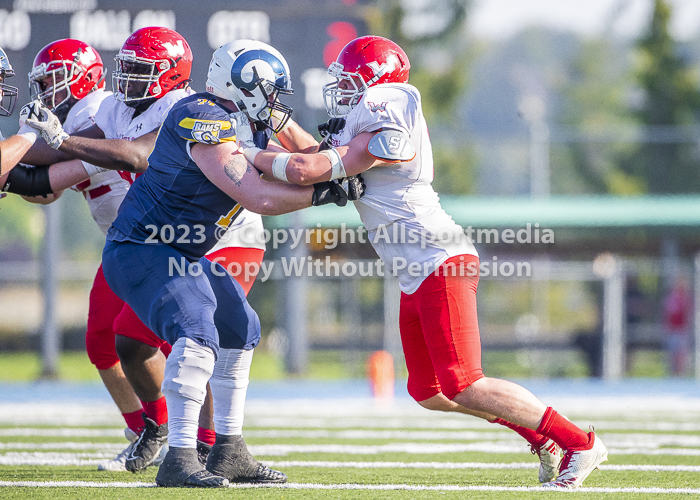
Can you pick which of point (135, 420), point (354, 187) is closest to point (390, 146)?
point (354, 187)

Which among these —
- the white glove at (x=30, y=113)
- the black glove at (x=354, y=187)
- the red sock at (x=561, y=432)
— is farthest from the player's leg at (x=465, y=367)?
the white glove at (x=30, y=113)

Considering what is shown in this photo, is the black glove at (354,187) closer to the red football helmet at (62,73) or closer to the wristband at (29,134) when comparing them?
the wristband at (29,134)

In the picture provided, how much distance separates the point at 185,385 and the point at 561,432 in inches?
60.4

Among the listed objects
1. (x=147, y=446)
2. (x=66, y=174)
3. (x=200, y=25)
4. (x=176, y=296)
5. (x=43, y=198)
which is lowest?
(x=147, y=446)

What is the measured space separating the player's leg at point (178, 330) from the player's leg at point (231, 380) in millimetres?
187

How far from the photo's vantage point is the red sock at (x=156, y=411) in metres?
4.42

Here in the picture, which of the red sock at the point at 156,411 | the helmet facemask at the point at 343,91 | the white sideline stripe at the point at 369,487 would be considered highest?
the helmet facemask at the point at 343,91

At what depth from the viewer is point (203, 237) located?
12.1ft

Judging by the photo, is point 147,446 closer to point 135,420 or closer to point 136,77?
point 135,420

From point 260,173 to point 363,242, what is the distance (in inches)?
444

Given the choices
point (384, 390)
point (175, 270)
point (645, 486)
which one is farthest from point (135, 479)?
point (384, 390)

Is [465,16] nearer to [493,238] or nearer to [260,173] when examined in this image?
[493,238]

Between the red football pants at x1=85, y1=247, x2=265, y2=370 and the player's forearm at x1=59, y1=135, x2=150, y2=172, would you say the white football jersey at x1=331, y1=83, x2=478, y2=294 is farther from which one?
the player's forearm at x1=59, y1=135, x2=150, y2=172

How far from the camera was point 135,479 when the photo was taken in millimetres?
3945
